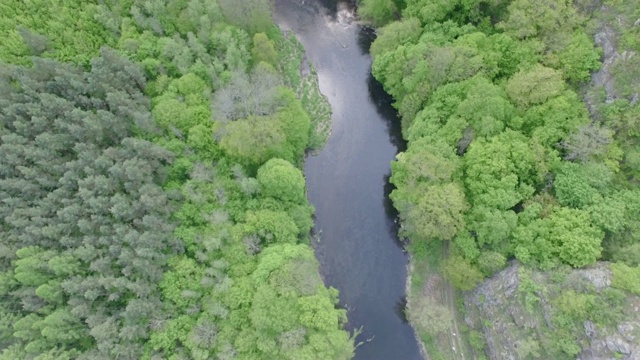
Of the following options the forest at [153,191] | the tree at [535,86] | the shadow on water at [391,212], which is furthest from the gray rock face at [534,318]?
the tree at [535,86]

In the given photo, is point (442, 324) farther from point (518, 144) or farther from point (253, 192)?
point (253, 192)

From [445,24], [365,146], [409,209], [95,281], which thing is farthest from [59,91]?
[445,24]

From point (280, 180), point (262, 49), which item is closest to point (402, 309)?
point (280, 180)

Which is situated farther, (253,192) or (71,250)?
(253,192)

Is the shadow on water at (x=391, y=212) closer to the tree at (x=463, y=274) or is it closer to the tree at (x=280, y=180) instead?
the tree at (x=463, y=274)

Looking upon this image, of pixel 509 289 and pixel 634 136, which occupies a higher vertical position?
pixel 634 136

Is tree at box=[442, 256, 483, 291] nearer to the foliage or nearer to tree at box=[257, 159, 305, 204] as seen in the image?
tree at box=[257, 159, 305, 204]
